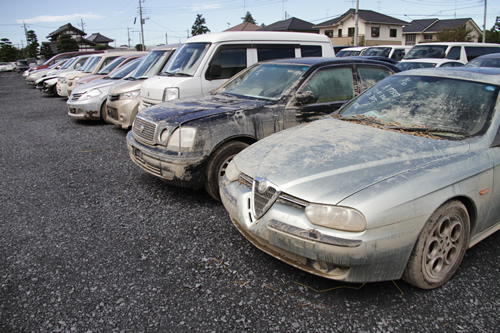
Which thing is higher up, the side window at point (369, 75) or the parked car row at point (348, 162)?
the side window at point (369, 75)

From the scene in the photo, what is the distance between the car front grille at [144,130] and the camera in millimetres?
4414

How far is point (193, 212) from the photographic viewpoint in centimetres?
419

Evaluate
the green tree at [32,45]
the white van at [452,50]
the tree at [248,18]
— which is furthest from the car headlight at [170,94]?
the tree at [248,18]

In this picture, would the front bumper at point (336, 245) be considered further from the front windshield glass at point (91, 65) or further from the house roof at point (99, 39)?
the house roof at point (99, 39)

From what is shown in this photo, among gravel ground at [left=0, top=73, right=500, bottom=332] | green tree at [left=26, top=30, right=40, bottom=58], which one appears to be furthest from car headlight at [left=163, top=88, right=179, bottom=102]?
A: green tree at [left=26, top=30, right=40, bottom=58]

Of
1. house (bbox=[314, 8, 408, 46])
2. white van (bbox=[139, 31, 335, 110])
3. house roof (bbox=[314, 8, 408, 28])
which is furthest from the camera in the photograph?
house roof (bbox=[314, 8, 408, 28])

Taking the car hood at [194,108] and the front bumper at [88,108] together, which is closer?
the car hood at [194,108]

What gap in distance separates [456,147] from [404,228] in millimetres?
919

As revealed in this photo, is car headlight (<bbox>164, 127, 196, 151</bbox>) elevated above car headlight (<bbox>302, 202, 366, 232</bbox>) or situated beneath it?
elevated above

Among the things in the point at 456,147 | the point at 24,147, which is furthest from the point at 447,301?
the point at 24,147

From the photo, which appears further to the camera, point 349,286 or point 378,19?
point 378,19

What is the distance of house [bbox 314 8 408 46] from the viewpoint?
152 feet

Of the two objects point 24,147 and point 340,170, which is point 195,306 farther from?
point 24,147

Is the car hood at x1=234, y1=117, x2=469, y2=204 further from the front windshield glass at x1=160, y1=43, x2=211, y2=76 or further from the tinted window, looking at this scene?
the tinted window
